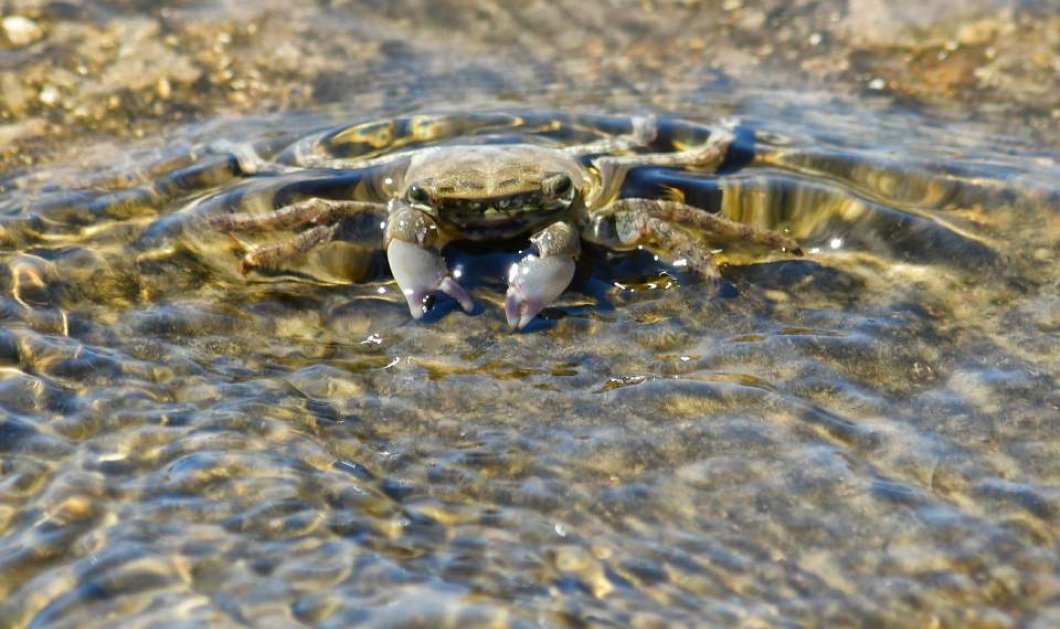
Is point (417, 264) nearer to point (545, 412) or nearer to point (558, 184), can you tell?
point (558, 184)

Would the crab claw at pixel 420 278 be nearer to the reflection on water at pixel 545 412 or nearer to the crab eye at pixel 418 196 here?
the reflection on water at pixel 545 412

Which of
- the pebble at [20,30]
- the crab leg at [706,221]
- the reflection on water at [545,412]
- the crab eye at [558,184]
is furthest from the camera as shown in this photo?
the pebble at [20,30]

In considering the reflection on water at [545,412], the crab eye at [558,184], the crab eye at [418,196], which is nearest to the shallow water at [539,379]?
the reflection on water at [545,412]

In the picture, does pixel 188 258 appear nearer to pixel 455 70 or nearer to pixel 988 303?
pixel 455 70

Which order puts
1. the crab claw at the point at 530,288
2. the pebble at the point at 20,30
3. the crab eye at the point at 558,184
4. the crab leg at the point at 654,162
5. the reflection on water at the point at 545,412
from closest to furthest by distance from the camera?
the reflection on water at the point at 545,412
the crab claw at the point at 530,288
the crab eye at the point at 558,184
the crab leg at the point at 654,162
the pebble at the point at 20,30

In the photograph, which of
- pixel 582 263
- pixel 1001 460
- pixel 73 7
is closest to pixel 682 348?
pixel 582 263

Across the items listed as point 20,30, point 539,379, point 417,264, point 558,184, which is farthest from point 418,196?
point 20,30

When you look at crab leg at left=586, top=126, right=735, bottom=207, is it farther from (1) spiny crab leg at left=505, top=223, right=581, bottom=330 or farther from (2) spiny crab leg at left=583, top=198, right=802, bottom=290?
(1) spiny crab leg at left=505, top=223, right=581, bottom=330

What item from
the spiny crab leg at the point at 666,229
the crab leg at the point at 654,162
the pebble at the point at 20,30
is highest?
the pebble at the point at 20,30
